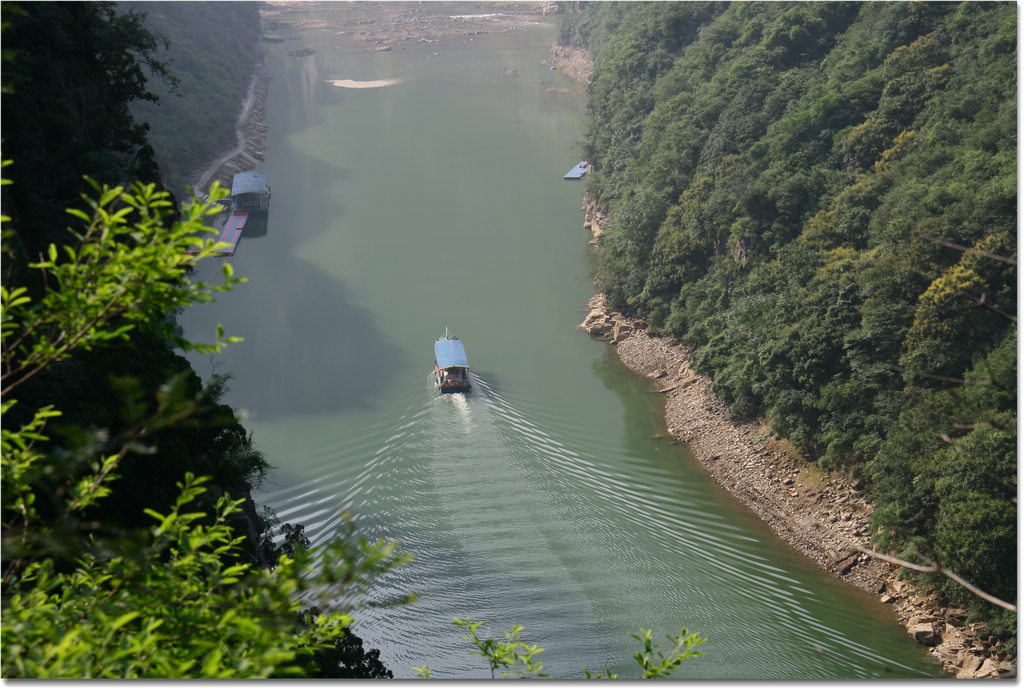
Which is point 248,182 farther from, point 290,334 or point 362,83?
point 362,83

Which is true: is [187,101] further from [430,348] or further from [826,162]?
[826,162]

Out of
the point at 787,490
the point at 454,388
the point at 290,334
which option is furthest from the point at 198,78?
the point at 787,490

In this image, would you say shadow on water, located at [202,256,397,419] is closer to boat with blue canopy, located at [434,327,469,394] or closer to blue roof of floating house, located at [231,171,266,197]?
boat with blue canopy, located at [434,327,469,394]

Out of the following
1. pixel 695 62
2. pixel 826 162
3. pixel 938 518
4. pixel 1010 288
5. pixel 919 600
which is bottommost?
pixel 919 600

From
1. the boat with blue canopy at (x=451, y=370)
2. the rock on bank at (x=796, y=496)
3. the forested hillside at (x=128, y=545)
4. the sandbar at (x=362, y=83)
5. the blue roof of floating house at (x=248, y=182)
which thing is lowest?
the rock on bank at (x=796, y=496)

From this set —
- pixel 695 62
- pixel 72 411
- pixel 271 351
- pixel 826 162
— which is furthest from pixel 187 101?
pixel 72 411

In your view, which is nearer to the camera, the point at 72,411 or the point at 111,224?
the point at 111,224

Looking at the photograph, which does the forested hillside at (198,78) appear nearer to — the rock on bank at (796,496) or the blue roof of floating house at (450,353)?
the blue roof of floating house at (450,353)

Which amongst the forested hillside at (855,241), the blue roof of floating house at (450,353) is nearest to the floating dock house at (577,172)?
the forested hillside at (855,241)
